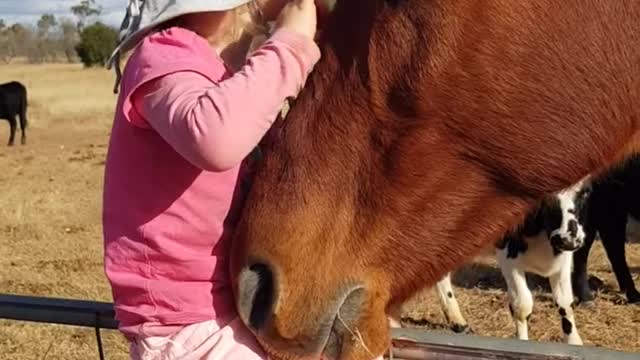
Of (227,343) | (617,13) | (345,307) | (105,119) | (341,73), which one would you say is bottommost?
(105,119)

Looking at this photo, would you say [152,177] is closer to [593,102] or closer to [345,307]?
[345,307]

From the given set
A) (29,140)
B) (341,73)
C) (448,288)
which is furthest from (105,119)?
(341,73)

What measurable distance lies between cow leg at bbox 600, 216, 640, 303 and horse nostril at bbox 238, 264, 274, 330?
5995 mm

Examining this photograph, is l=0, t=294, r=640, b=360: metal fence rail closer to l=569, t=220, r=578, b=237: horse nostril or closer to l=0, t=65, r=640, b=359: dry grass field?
l=0, t=65, r=640, b=359: dry grass field

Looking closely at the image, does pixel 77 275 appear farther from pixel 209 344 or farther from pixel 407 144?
pixel 407 144

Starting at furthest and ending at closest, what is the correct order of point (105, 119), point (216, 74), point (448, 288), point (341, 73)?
1. point (105, 119)
2. point (448, 288)
3. point (341, 73)
4. point (216, 74)

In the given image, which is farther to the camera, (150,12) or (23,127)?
(23,127)

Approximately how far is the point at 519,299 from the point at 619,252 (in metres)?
2.02

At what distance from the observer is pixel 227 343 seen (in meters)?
1.89

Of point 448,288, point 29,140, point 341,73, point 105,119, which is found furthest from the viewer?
point 105,119

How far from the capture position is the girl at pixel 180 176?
1.78 meters

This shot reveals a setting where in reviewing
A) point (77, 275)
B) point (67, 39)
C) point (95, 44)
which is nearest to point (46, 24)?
point (67, 39)

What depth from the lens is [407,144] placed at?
193 cm

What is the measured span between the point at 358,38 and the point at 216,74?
0.97ft
